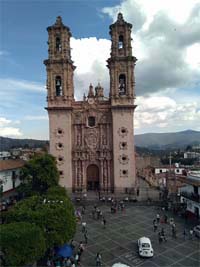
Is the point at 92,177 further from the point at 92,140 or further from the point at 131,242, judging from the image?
the point at 131,242

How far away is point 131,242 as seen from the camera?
2200 cm

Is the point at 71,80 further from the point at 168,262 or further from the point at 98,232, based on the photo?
the point at 168,262

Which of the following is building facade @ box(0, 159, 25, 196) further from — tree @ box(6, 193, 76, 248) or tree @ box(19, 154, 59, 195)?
tree @ box(6, 193, 76, 248)

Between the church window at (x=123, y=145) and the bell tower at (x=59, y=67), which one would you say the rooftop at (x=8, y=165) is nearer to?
the bell tower at (x=59, y=67)

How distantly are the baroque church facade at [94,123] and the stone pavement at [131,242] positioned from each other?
939 centimetres

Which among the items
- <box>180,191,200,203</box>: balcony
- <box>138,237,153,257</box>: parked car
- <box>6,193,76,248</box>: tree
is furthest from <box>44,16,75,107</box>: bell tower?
<box>138,237,153,257</box>: parked car

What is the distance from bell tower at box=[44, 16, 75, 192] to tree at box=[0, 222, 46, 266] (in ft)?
78.3

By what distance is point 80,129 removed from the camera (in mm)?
40125

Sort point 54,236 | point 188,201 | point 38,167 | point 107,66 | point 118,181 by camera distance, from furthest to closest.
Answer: point 107,66
point 118,181
point 38,167
point 188,201
point 54,236

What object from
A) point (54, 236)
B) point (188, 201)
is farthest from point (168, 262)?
point (188, 201)

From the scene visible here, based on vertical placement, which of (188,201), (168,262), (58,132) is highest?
(58,132)

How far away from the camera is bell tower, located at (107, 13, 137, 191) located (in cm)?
3859

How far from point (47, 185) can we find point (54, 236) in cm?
1473

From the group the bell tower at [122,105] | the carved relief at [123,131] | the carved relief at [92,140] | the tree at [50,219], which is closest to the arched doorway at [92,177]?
the carved relief at [92,140]
